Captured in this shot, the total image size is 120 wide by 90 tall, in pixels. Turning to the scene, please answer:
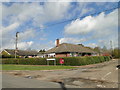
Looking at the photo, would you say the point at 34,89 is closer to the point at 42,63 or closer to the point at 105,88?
the point at 105,88

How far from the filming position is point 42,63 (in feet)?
111

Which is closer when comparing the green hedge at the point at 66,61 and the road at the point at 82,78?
the road at the point at 82,78

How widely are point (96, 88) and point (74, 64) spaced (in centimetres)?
2055

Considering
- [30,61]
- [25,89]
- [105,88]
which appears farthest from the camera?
[30,61]

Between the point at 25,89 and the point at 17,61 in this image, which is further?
the point at 17,61

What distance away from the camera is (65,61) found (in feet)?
101

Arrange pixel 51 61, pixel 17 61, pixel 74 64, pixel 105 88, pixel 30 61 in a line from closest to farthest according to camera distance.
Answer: pixel 105 88 < pixel 74 64 < pixel 51 61 < pixel 30 61 < pixel 17 61

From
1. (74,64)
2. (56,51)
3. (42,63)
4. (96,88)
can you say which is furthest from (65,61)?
(96,88)

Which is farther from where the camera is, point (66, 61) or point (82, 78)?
point (66, 61)

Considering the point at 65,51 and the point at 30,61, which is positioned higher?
the point at 65,51

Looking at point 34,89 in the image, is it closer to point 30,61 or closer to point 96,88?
point 96,88

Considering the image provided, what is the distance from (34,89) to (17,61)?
107ft

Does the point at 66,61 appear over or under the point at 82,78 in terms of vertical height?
over

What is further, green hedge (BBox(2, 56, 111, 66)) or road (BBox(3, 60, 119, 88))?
green hedge (BBox(2, 56, 111, 66))
